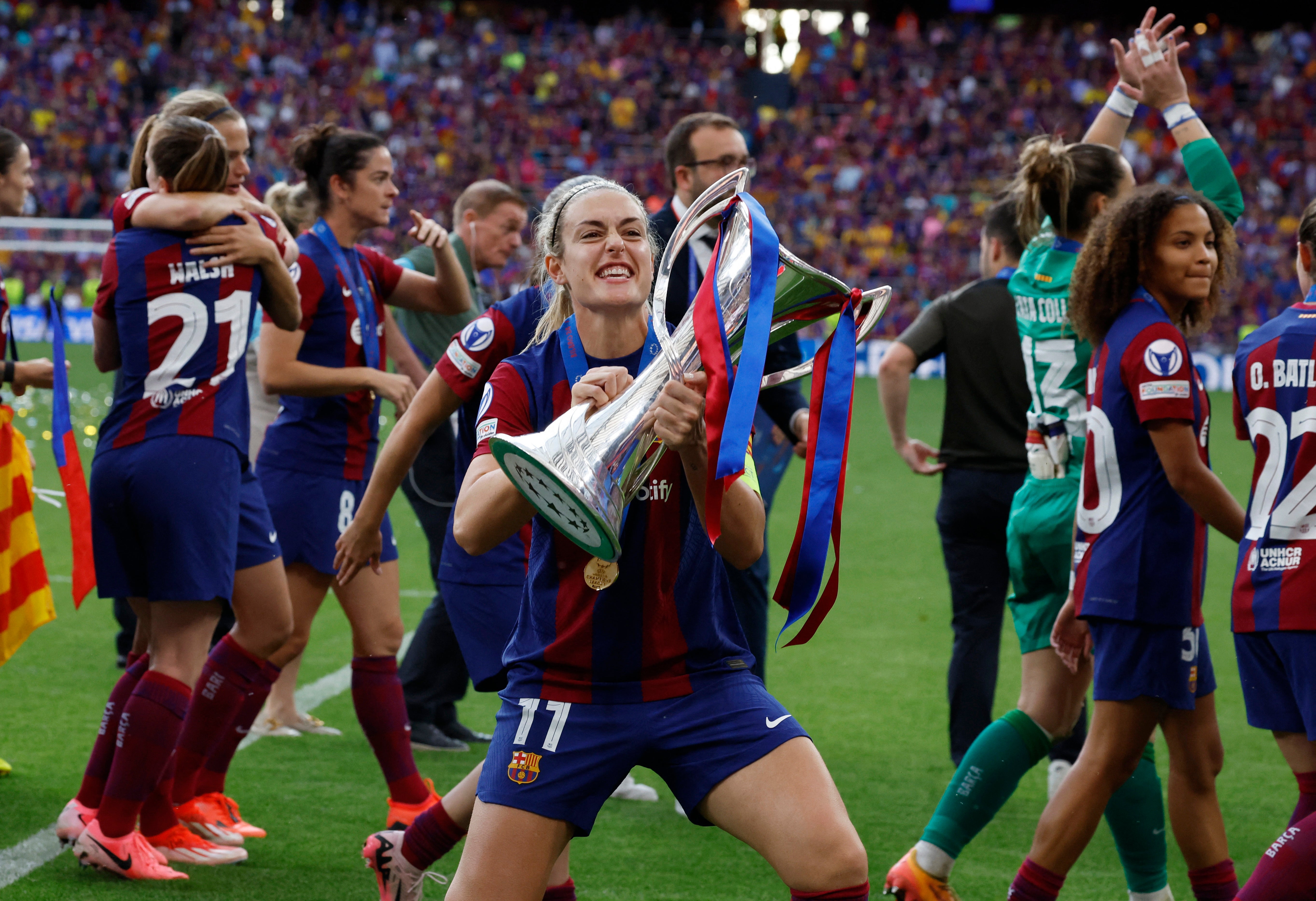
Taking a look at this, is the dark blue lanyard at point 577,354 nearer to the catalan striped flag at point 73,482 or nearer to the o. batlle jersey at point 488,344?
the o. batlle jersey at point 488,344

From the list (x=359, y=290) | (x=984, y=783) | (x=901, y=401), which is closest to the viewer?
(x=984, y=783)

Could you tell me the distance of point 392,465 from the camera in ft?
10.2

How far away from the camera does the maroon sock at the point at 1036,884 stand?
3227mm

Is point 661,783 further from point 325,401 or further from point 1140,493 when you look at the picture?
point 1140,493

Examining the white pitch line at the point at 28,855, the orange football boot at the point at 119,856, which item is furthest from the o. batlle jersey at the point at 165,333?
the white pitch line at the point at 28,855

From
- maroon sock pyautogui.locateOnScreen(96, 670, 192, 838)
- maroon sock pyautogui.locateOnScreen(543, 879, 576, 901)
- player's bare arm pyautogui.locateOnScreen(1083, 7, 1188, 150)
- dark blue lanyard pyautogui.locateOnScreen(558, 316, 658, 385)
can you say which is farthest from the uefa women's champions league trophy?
player's bare arm pyautogui.locateOnScreen(1083, 7, 1188, 150)

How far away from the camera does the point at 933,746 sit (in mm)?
5398

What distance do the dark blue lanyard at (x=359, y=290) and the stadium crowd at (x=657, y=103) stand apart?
20457 millimetres

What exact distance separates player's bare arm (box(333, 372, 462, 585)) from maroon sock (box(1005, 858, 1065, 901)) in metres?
1.75

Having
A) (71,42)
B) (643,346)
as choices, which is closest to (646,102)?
(71,42)

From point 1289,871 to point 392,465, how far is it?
6.84ft

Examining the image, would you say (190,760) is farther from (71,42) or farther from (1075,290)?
(71,42)

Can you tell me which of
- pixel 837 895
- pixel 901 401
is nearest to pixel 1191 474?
pixel 837 895

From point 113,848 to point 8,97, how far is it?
29820 millimetres
